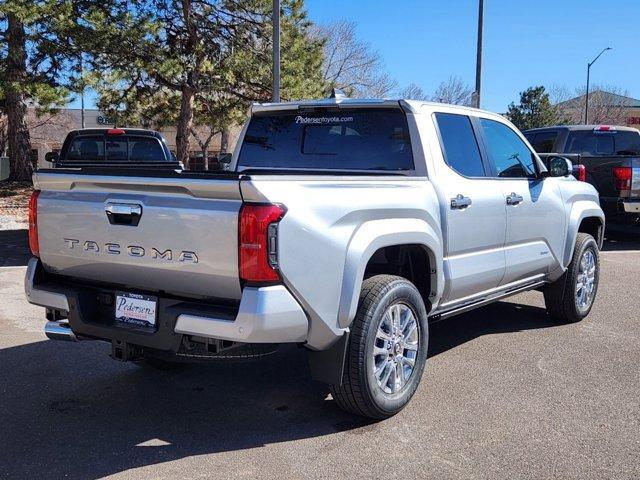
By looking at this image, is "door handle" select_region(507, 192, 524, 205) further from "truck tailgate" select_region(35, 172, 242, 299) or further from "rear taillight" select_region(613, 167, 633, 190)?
"rear taillight" select_region(613, 167, 633, 190)

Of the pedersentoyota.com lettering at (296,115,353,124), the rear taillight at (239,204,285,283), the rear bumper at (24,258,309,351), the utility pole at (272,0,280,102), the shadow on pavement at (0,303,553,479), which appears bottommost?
the shadow on pavement at (0,303,553,479)

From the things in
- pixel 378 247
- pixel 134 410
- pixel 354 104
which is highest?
pixel 354 104

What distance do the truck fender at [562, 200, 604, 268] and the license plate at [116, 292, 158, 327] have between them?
164 inches

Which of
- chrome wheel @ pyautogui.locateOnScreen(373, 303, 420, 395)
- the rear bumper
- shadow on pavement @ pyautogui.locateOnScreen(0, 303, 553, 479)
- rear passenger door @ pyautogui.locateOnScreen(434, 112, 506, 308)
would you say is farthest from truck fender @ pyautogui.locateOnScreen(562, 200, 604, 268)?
the rear bumper

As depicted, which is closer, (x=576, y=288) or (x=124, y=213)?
(x=124, y=213)

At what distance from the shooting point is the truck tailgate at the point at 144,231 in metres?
3.41

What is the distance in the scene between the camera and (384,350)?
162 inches

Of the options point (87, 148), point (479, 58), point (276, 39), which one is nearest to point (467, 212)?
point (87, 148)

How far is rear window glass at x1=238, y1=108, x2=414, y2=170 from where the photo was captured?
16.0ft

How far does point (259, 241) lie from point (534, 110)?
4637 cm

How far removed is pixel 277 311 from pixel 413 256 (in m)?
1.61

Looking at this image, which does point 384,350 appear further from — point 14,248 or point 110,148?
point 14,248

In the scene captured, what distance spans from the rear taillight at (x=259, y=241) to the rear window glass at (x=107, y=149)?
7854 millimetres

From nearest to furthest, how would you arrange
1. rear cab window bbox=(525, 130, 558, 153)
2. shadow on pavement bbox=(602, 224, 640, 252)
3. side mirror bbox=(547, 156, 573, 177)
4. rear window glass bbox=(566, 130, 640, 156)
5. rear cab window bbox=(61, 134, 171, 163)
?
1. side mirror bbox=(547, 156, 573, 177)
2. rear cab window bbox=(61, 134, 171, 163)
3. shadow on pavement bbox=(602, 224, 640, 252)
4. rear window glass bbox=(566, 130, 640, 156)
5. rear cab window bbox=(525, 130, 558, 153)
